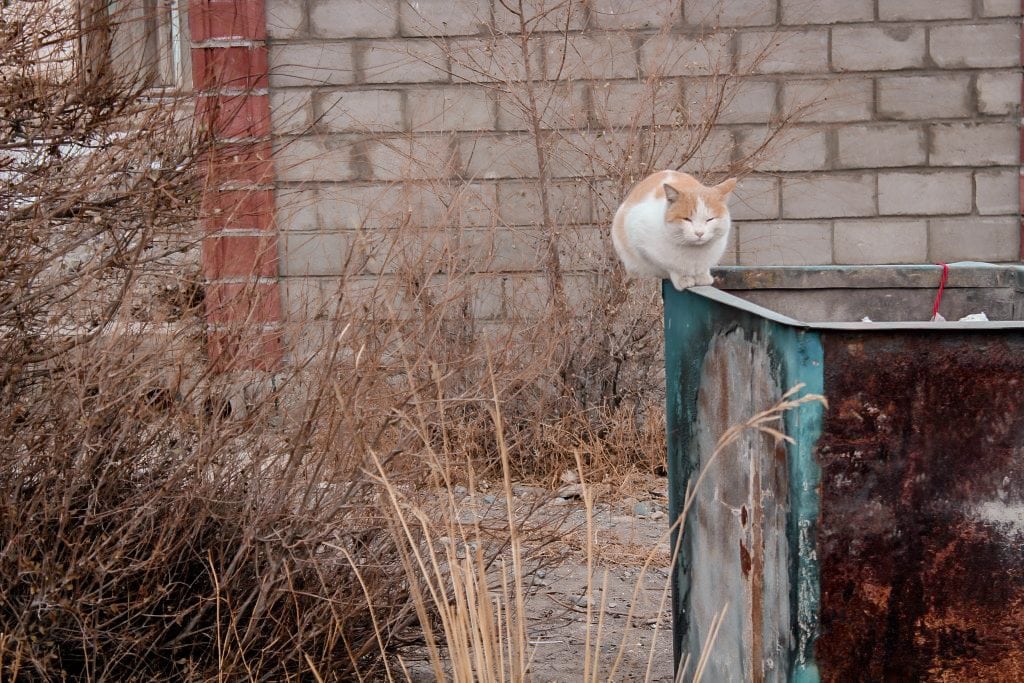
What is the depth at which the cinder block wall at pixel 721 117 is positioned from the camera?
569 centimetres

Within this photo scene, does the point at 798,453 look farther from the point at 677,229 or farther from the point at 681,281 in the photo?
the point at 677,229

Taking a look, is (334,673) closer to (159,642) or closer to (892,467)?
(159,642)

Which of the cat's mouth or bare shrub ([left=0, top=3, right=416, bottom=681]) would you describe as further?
the cat's mouth

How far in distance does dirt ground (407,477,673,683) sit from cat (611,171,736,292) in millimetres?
654

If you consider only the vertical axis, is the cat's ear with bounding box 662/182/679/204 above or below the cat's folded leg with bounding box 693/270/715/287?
above

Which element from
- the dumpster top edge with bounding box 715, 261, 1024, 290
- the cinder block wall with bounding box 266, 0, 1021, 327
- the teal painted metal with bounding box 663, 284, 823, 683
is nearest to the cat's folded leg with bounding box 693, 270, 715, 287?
the dumpster top edge with bounding box 715, 261, 1024, 290

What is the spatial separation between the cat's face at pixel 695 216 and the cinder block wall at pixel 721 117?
8.30 feet

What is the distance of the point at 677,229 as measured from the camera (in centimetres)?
294

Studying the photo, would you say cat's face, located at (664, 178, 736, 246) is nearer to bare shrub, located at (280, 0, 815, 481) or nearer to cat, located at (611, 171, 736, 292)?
cat, located at (611, 171, 736, 292)

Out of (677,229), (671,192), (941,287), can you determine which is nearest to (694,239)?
(677,229)

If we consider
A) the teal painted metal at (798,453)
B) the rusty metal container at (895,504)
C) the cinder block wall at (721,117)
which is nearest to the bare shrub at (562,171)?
the cinder block wall at (721,117)

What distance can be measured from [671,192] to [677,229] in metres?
0.12

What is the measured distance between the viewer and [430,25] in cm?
575

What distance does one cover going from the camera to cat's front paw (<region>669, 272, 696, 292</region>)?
2631 mm
